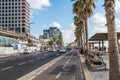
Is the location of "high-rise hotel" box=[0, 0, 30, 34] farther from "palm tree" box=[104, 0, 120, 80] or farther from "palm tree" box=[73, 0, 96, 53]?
"palm tree" box=[104, 0, 120, 80]

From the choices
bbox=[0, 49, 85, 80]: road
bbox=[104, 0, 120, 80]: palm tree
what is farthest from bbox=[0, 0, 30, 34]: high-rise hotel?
bbox=[104, 0, 120, 80]: palm tree

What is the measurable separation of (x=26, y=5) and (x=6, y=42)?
94671 mm

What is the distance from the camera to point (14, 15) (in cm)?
18900

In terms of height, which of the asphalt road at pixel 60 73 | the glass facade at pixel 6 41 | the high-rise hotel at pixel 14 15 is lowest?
the asphalt road at pixel 60 73

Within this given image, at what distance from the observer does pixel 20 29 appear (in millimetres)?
186125

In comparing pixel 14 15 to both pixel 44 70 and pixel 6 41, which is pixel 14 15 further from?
pixel 44 70

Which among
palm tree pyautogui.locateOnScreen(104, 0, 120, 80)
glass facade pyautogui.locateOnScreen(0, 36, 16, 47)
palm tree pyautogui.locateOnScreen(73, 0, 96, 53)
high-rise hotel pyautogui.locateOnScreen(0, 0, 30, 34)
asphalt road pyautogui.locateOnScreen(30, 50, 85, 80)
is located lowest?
asphalt road pyautogui.locateOnScreen(30, 50, 85, 80)

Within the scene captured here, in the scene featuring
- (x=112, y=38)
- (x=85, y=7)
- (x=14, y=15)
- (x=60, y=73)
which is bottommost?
(x=60, y=73)

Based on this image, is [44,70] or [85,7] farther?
[85,7]

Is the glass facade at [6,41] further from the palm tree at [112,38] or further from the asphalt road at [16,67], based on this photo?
the palm tree at [112,38]

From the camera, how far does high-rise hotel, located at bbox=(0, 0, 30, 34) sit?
186 m

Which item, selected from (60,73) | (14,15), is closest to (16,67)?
(60,73)

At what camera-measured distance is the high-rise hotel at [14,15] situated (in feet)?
609

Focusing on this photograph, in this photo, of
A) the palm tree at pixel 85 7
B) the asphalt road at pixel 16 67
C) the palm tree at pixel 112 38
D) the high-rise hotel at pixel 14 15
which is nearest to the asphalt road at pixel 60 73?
the asphalt road at pixel 16 67
